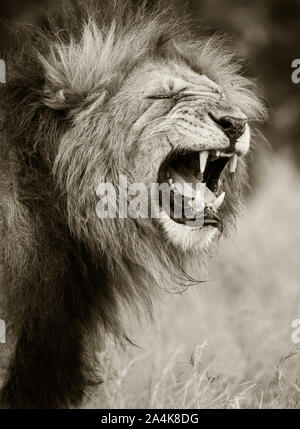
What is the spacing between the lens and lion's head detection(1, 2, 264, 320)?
4.05 metres

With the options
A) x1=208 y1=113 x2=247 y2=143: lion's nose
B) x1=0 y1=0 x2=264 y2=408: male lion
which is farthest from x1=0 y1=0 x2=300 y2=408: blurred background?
x1=208 y1=113 x2=247 y2=143: lion's nose

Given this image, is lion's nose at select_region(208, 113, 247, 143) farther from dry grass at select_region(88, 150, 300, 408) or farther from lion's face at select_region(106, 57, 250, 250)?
dry grass at select_region(88, 150, 300, 408)

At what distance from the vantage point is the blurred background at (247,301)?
451cm

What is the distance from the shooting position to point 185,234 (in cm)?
414

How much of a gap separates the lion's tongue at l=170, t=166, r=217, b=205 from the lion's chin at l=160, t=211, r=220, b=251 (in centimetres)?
14

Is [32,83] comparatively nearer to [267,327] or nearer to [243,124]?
[243,124]

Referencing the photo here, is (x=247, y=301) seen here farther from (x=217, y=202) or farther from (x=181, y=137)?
(x=181, y=137)

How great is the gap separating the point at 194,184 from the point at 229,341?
1662mm

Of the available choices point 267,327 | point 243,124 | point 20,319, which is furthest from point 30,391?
point 267,327

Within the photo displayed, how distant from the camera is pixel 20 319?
3.88 metres

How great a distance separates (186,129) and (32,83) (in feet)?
2.42

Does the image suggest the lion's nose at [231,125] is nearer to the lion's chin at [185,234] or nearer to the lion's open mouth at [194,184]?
the lion's open mouth at [194,184]

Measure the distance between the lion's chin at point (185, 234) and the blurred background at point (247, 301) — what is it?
506 mm

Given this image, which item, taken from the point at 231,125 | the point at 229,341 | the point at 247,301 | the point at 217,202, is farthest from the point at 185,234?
the point at 247,301
